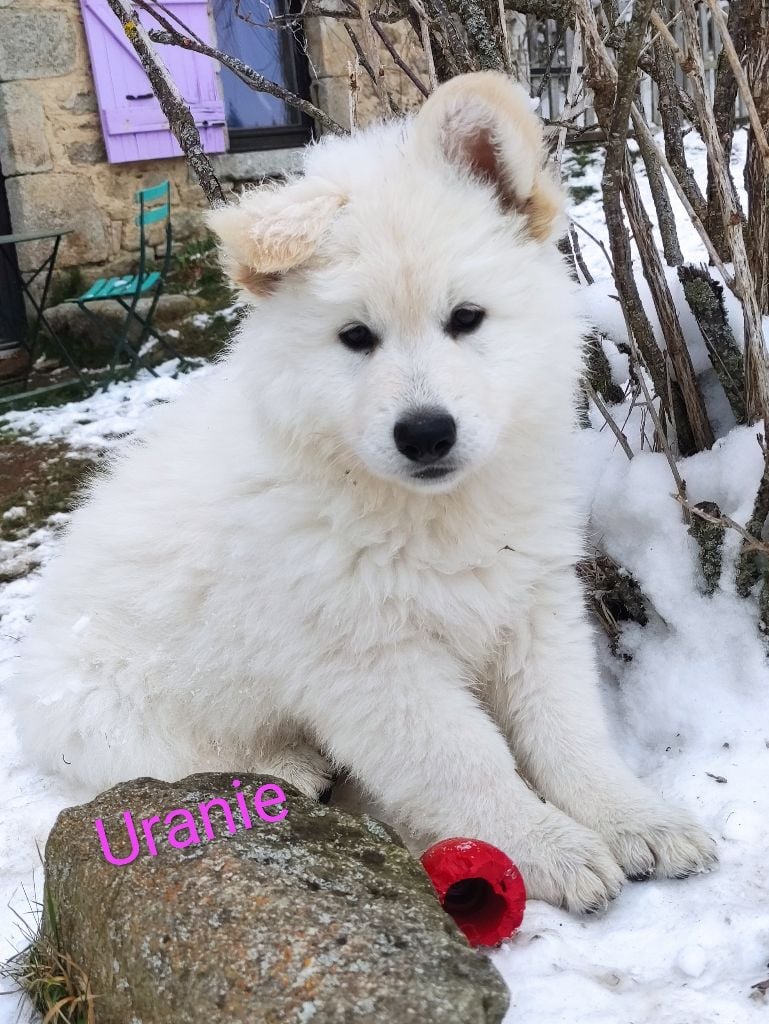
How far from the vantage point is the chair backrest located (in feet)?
26.5

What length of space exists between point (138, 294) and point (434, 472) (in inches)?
238

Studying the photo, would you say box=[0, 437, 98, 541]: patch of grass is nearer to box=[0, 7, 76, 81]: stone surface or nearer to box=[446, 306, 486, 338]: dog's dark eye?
box=[446, 306, 486, 338]: dog's dark eye

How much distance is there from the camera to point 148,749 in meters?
2.67

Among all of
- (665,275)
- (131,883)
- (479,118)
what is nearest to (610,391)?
(665,275)

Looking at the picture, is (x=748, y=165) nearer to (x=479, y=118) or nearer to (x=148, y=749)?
(x=479, y=118)

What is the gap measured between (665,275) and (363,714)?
169cm

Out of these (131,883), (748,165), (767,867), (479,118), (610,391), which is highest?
(479,118)

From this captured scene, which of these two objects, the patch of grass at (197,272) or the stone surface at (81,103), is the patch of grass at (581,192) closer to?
the patch of grass at (197,272)

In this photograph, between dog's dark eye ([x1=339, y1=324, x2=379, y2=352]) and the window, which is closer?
dog's dark eye ([x1=339, y1=324, x2=379, y2=352])

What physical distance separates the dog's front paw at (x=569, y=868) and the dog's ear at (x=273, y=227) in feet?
4.69

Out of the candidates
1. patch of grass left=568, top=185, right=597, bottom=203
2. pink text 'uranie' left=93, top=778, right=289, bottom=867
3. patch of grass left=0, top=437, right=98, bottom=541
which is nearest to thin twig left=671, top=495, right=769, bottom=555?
pink text 'uranie' left=93, top=778, right=289, bottom=867

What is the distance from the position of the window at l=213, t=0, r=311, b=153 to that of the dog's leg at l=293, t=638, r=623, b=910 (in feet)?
26.5

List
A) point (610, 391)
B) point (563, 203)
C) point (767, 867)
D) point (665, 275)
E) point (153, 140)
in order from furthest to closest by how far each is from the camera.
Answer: point (153, 140), point (610, 391), point (665, 275), point (563, 203), point (767, 867)

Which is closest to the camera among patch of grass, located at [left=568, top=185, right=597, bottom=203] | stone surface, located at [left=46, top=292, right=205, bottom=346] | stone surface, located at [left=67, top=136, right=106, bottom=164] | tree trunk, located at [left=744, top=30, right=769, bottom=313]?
tree trunk, located at [left=744, top=30, right=769, bottom=313]
